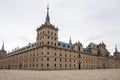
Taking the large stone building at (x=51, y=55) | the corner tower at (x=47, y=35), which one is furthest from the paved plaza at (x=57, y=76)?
the corner tower at (x=47, y=35)

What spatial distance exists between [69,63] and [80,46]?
1516 centimetres

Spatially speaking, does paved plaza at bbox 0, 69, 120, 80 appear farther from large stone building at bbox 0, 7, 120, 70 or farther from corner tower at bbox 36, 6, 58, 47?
corner tower at bbox 36, 6, 58, 47

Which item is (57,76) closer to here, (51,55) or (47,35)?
(51,55)

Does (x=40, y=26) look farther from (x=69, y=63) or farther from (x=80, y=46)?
(x=80, y=46)

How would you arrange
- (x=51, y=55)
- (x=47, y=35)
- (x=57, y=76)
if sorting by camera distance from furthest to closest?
1. (x=47, y=35)
2. (x=51, y=55)
3. (x=57, y=76)

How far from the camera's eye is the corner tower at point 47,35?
2149 inches

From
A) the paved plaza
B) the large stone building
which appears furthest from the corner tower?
the paved plaza

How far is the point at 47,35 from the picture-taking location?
5534 cm

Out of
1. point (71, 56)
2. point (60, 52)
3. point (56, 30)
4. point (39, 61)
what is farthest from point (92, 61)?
point (39, 61)

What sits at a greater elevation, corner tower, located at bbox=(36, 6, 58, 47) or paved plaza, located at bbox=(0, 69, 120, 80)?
corner tower, located at bbox=(36, 6, 58, 47)

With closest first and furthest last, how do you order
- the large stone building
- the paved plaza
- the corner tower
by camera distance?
1. the paved plaza
2. the large stone building
3. the corner tower

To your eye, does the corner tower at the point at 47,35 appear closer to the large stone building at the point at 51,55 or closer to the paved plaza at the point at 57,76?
the large stone building at the point at 51,55

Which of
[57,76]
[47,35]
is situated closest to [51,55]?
[47,35]

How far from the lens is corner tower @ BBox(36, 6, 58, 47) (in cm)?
5459
